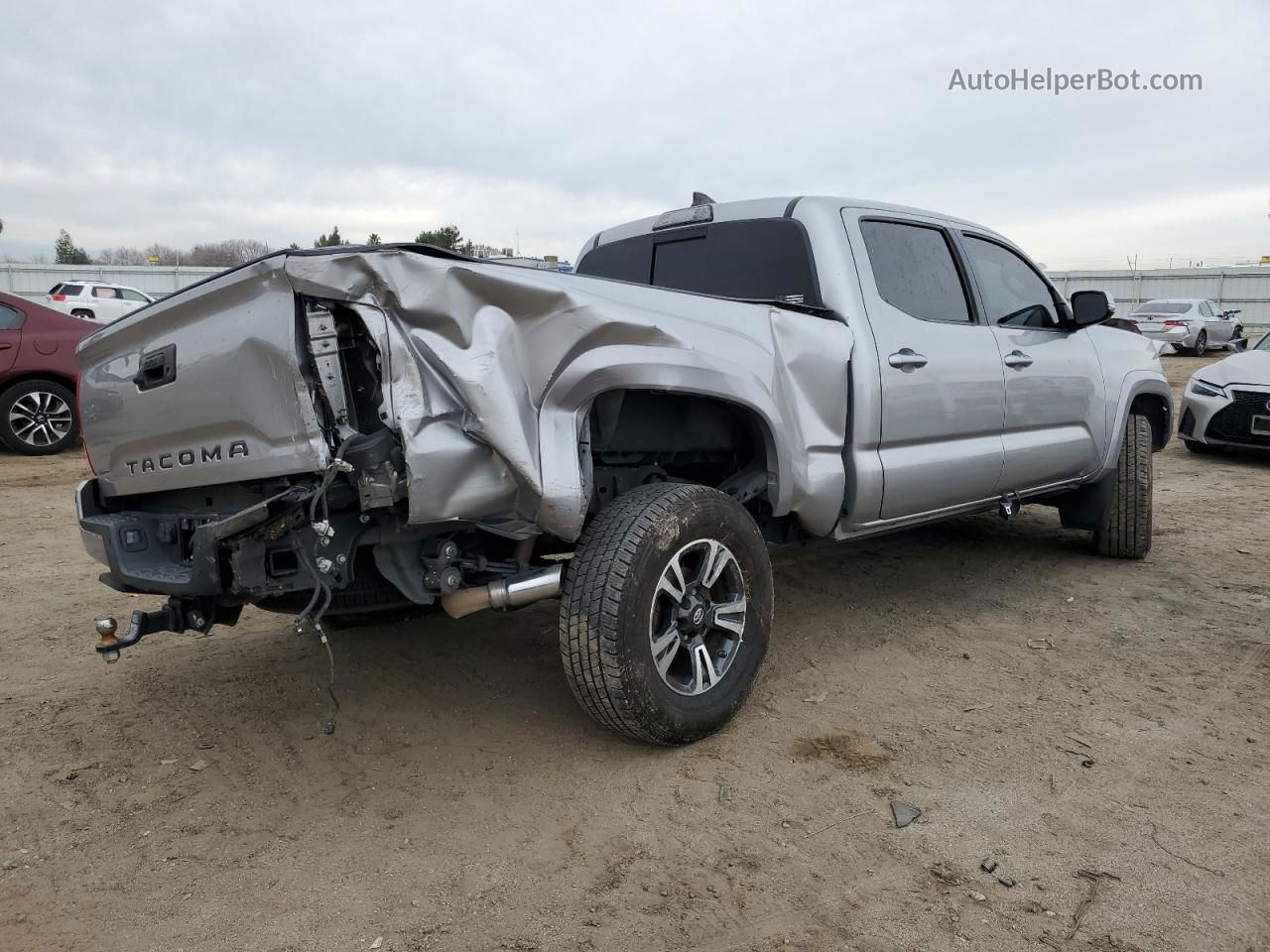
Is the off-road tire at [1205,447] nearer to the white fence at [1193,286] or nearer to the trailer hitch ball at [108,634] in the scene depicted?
the trailer hitch ball at [108,634]

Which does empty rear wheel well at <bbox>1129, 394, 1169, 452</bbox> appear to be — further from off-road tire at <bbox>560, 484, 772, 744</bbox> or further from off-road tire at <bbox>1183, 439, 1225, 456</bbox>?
off-road tire at <bbox>1183, 439, 1225, 456</bbox>

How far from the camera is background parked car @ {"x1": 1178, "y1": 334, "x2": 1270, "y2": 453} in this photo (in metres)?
9.10

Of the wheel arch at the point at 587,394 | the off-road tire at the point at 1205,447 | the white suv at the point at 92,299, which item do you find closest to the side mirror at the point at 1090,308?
the wheel arch at the point at 587,394

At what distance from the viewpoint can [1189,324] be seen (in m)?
22.8

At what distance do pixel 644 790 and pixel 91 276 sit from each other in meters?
32.6

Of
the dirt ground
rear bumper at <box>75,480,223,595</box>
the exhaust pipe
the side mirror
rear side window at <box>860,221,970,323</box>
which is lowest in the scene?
the dirt ground

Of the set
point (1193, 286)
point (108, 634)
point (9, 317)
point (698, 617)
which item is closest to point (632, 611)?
point (698, 617)

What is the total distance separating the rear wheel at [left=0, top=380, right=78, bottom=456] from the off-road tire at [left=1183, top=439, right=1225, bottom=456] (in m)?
11.6

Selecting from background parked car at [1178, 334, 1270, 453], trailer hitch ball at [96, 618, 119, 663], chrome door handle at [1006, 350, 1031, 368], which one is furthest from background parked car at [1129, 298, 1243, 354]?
trailer hitch ball at [96, 618, 119, 663]

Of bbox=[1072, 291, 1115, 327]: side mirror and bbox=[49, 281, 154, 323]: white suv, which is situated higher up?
bbox=[49, 281, 154, 323]: white suv

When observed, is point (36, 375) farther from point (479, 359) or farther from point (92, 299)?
point (92, 299)

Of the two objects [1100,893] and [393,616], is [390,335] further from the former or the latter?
[1100,893]

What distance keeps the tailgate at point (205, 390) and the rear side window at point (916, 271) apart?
8.14 ft

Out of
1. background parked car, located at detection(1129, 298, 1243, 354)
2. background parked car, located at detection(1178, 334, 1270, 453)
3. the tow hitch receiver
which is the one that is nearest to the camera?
the tow hitch receiver
